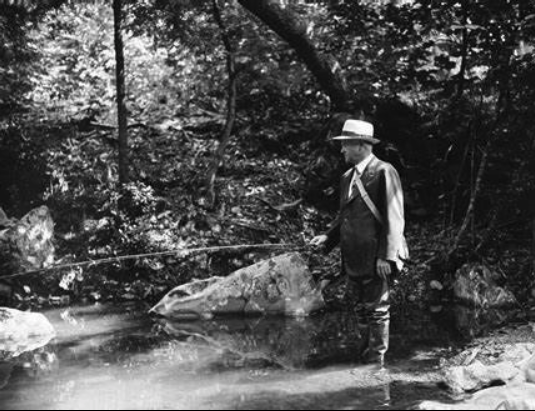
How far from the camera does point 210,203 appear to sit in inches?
394

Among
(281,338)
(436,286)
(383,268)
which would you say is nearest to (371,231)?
(383,268)

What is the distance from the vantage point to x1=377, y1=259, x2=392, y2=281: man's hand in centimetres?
529

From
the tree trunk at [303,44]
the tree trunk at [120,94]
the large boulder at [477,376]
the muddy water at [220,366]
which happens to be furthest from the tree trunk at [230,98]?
the large boulder at [477,376]

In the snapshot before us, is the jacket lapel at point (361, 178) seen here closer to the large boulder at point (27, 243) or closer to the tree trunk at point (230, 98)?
the tree trunk at point (230, 98)

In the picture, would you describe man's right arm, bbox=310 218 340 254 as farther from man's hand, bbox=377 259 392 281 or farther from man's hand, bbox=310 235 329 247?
man's hand, bbox=377 259 392 281

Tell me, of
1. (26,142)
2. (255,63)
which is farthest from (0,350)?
(255,63)

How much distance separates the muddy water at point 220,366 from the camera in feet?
14.7

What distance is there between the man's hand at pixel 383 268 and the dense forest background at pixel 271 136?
2940mm

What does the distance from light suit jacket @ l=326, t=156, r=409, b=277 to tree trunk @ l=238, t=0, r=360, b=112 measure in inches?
193

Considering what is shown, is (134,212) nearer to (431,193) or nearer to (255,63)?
(255,63)

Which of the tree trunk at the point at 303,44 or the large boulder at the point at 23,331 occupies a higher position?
the tree trunk at the point at 303,44

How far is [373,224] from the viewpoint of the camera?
214 inches

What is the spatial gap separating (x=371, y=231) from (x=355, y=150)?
73cm

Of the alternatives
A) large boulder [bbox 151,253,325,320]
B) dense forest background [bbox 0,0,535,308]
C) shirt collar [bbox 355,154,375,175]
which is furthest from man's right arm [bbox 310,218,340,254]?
dense forest background [bbox 0,0,535,308]
